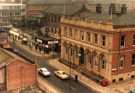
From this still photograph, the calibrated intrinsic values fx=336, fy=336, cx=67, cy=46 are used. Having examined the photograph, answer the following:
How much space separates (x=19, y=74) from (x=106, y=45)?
15712 millimetres

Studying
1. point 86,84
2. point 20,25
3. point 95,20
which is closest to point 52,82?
point 86,84

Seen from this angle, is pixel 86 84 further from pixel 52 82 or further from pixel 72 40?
pixel 72 40

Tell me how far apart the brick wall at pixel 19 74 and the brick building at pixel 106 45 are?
12400 mm

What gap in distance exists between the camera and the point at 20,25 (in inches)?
4168

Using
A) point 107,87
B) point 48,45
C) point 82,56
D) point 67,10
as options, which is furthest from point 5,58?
point 67,10

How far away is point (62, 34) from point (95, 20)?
1261 centimetres

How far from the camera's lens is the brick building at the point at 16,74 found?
172 ft

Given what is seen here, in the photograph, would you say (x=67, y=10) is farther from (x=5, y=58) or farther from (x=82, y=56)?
(x=5, y=58)

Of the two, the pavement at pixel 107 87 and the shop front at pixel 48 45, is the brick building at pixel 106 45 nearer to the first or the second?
the pavement at pixel 107 87

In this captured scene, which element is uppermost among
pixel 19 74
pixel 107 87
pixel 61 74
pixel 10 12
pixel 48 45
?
pixel 10 12

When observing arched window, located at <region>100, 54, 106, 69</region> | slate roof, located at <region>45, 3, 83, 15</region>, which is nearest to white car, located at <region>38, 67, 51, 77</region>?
arched window, located at <region>100, 54, 106, 69</region>

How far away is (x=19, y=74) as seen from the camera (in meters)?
53.3

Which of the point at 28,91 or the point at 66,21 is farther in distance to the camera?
the point at 66,21

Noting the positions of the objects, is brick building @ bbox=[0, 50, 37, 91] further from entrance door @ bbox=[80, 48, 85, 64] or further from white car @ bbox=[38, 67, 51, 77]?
entrance door @ bbox=[80, 48, 85, 64]
